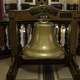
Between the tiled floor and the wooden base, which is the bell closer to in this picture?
the tiled floor

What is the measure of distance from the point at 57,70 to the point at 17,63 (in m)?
0.47

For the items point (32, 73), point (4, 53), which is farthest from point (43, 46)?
point (4, 53)

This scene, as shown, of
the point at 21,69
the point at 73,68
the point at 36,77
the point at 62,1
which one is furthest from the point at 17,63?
the point at 62,1

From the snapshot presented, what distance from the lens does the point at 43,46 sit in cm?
200

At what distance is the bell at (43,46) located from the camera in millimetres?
1947

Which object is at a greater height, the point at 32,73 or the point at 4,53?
the point at 4,53

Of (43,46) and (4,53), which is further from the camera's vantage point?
(4,53)

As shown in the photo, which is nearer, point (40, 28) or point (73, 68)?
point (40, 28)

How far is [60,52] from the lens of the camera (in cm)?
203

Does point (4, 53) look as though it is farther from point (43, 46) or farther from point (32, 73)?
point (43, 46)

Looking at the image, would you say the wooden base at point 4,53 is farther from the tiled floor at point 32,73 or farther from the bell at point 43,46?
the bell at point 43,46

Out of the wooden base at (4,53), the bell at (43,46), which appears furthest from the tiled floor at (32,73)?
the bell at (43,46)

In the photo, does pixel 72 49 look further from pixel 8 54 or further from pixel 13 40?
pixel 8 54

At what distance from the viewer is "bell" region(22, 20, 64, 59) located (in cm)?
195
